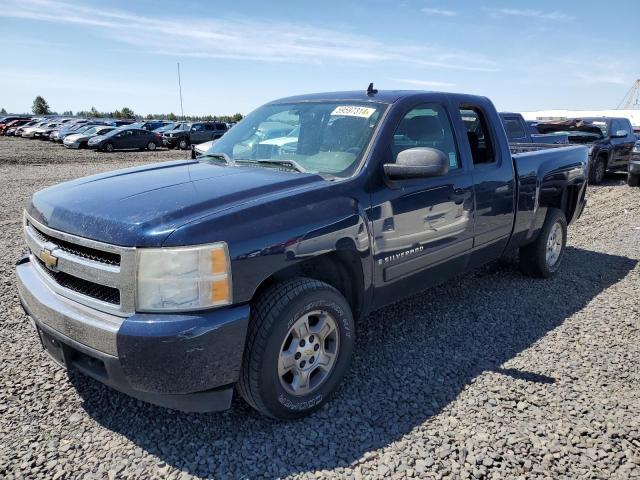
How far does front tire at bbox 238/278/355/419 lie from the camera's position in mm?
2549

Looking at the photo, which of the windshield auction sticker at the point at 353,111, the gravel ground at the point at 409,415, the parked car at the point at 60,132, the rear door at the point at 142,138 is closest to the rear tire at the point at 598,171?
the gravel ground at the point at 409,415

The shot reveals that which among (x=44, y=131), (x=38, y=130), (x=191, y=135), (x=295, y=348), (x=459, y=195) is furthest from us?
(x=38, y=130)

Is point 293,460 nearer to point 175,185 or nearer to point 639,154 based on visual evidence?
point 175,185

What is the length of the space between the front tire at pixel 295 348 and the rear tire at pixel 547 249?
117 inches

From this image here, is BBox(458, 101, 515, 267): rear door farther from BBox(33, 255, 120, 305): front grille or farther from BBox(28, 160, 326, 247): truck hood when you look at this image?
BBox(33, 255, 120, 305): front grille

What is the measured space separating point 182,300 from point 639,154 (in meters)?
12.6

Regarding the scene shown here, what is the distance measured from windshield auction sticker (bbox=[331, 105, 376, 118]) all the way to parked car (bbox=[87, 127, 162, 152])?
1044 inches

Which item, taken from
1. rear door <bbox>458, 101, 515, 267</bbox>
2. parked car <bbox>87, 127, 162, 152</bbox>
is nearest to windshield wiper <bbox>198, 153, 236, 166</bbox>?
rear door <bbox>458, 101, 515, 267</bbox>

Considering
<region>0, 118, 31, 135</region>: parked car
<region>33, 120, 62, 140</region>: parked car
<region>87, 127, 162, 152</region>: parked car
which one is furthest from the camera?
<region>0, 118, 31, 135</region>: parked car

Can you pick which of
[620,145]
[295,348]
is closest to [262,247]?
[295,348]

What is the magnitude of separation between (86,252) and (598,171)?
1335cm

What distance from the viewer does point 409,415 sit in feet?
9.48

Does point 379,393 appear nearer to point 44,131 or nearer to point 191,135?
point 191,135

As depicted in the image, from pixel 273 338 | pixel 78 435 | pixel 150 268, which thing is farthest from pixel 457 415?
pixel 78 435
